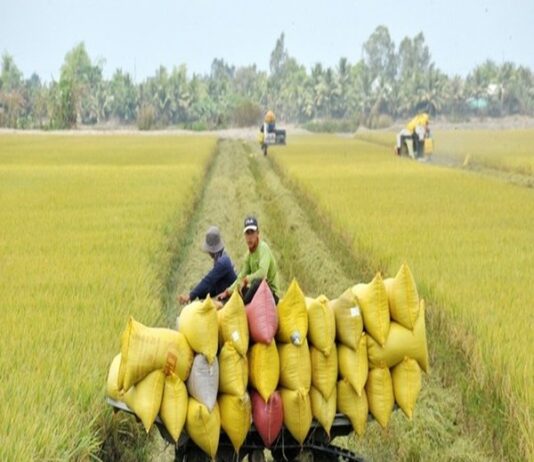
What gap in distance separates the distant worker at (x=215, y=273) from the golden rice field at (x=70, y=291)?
59 centimetres

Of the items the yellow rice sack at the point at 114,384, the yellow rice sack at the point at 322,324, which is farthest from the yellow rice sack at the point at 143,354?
the yellow rice sack at the point at 322,324

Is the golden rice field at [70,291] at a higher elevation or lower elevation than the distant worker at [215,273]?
lower

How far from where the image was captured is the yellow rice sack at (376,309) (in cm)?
380

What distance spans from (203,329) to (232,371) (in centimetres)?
23

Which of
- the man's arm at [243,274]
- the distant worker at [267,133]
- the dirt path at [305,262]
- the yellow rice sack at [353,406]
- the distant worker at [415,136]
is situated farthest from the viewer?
the distant worker at [267,133]

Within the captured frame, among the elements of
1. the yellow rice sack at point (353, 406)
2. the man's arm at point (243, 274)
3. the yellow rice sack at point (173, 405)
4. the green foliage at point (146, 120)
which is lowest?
the green foliage at point (146, 120)

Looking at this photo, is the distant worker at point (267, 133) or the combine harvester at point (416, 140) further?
the distant worker at point (267, 133)

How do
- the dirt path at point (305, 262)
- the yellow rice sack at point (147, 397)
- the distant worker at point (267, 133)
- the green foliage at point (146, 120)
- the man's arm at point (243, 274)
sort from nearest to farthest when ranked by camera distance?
1. the yellow rice sack at point (147, 397)
2. the dirt path at point (305, 262)
3. the man's arm at point (243, 274)
4. the distant worker at point (267, 133)
5. the green foliage at point (146, 120)

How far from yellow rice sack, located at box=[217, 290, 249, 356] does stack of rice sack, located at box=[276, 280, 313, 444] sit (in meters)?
0.21

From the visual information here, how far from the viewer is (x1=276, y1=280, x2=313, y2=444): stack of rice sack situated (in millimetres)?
3670

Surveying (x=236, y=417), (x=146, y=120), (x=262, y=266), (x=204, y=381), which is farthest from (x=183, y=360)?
(x=146, y=120)

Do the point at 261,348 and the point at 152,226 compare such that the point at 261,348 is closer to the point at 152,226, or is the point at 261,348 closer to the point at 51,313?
the point at 51,313

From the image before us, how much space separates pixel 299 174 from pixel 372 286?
44.3 ft

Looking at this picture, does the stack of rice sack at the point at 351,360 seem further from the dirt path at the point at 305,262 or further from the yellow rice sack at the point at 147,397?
the yellow rice sack at the point at 147,397
